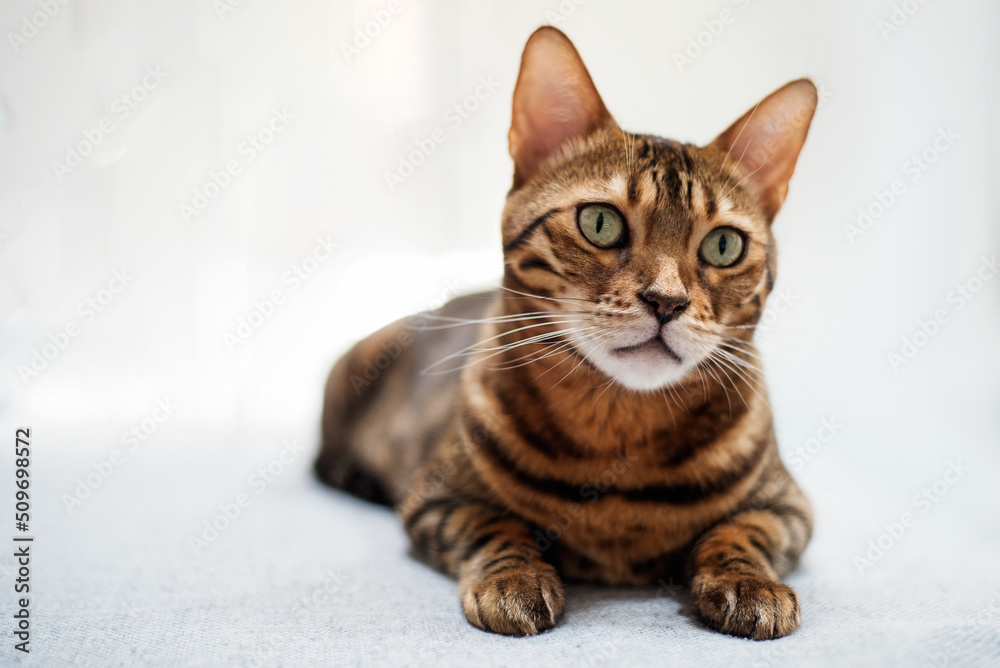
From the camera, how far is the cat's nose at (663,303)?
767 mm

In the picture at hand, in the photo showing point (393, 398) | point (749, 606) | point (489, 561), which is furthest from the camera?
point (393, 398)

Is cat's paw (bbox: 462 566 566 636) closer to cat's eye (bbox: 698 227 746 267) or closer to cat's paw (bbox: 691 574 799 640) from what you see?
cat's paw (bbox: 691 574 799 640)

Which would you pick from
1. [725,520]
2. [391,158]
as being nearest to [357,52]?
[391,158]

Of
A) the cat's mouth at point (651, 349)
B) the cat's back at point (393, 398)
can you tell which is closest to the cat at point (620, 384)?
the cat's mouth at point (651, 349)

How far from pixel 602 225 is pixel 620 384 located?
7.4 inches

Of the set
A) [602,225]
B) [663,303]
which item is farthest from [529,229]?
[663,303]

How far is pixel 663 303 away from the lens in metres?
0.77

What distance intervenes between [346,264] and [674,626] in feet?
Result: 3.94

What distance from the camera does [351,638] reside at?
778 millimetres

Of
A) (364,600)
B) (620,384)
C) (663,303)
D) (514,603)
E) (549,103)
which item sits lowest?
(364,600)

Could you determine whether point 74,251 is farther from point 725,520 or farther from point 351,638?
point 725,520

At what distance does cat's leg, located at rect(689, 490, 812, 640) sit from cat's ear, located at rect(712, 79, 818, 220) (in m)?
0.40

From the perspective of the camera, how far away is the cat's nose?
77 cm

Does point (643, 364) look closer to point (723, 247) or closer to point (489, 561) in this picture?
point (723, 247)
